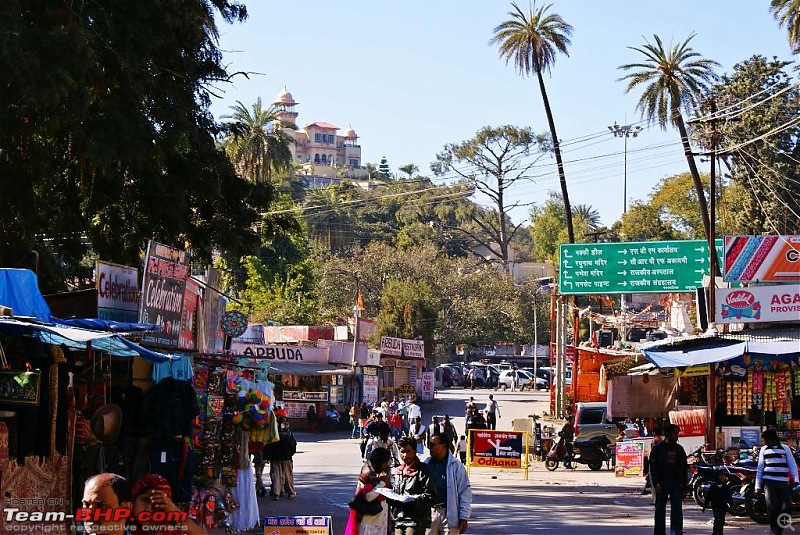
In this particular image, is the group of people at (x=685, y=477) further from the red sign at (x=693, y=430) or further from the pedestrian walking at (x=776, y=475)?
the red sign at (x=693, y=430)

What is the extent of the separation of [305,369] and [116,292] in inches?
1273

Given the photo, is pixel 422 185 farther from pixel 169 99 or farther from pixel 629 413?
pixel 169 99

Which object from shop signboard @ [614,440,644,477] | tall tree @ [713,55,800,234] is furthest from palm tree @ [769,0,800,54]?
shop signboard @ [614,440,644,477]

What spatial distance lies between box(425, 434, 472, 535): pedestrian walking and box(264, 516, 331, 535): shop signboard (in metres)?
1.22

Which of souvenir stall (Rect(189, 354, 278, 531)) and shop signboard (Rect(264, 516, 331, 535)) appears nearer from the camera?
shop signboard (Rect(264, 516, 331, 535))

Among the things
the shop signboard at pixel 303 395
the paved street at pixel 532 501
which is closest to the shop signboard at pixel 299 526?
the paved street at pixel 532 501

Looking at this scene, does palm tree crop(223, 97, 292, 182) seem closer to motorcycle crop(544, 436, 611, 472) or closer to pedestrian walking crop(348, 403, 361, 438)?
pedestrian walking crop(348, 403, 361, 438)

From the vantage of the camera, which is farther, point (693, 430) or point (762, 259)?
point (762, 259)

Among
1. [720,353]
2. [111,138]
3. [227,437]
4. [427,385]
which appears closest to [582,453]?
[720,353]

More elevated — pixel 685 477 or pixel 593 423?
pixel 593 423

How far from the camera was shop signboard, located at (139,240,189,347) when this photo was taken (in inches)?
620

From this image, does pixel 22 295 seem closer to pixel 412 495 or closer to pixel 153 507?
pixel 412 495

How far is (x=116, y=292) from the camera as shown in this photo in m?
16.0

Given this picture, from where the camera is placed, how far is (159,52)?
20109 mm
